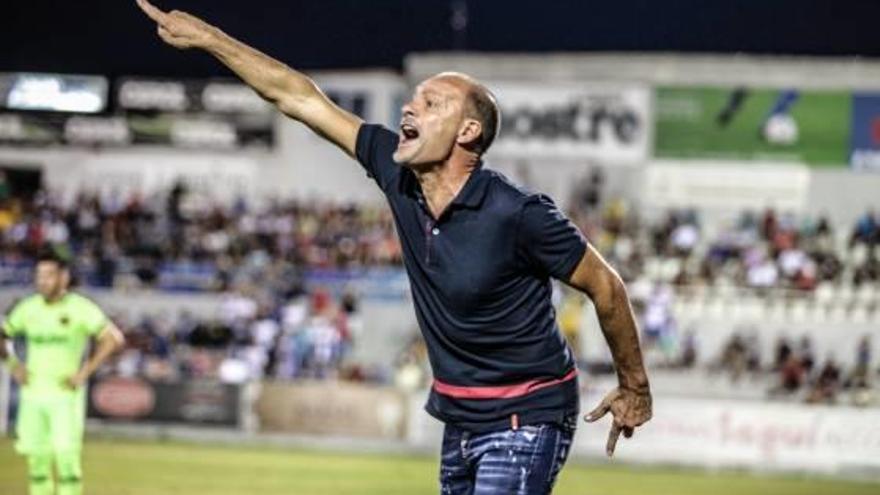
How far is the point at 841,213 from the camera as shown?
4538 centimetres

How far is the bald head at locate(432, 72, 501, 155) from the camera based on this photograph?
668cm

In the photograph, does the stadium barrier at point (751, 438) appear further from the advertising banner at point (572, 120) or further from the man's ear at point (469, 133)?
the man's ear at point (469, 133)

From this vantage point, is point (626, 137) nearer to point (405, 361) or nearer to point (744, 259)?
point (744, 259)

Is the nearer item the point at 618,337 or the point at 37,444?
the point at 618,337

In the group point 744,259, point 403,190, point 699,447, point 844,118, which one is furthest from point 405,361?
point 403,190

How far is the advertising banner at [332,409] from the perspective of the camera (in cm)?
2922

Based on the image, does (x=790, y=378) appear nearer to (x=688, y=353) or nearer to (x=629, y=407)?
(x=688, y=353)

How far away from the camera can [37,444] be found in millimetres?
14023

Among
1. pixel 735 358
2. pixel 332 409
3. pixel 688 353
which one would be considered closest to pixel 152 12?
pixel 332 409

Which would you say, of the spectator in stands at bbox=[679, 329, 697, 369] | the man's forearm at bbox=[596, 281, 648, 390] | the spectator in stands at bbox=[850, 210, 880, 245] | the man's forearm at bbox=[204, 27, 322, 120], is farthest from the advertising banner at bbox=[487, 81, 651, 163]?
the man's forearm at bbox=[596, 281, 648, 390]

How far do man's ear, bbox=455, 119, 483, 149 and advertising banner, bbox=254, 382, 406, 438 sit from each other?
74.2 ft

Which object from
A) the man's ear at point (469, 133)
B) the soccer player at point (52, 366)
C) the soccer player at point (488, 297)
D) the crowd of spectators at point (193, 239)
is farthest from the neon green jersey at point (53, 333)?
the crowd of spectators at point (193, 239)

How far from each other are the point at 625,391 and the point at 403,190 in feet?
3.88

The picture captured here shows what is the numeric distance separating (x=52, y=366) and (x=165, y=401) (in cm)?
1595
